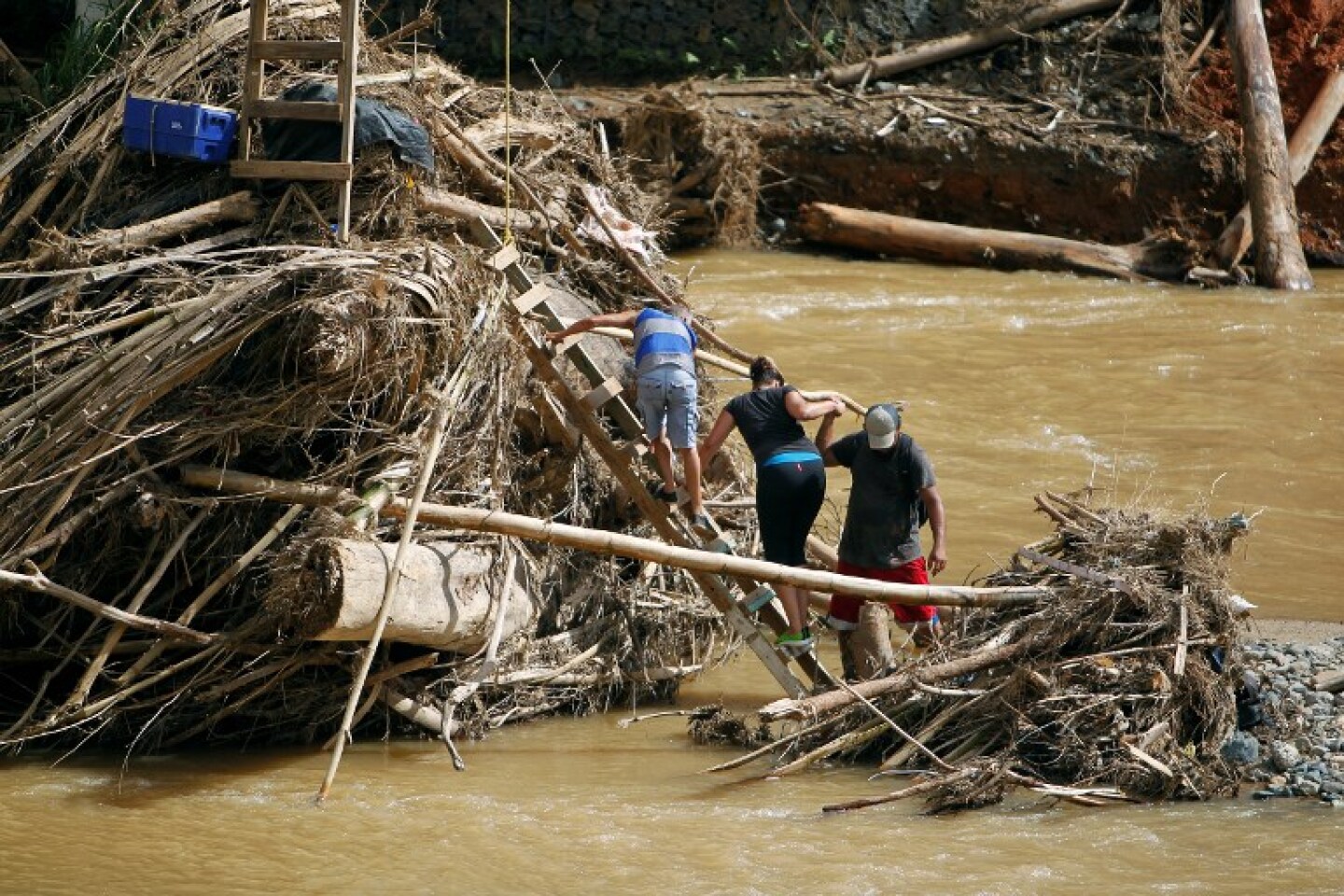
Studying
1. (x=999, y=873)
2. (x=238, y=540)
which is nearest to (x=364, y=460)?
(x=238, y=540)

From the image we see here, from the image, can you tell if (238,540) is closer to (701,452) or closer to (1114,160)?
(701,452)

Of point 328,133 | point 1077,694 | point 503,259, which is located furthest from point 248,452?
point 1077,694

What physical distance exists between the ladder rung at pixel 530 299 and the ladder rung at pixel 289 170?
3.53 ft

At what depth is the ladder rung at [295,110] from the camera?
9266 millimetres

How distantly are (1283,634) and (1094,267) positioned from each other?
9.28 meters

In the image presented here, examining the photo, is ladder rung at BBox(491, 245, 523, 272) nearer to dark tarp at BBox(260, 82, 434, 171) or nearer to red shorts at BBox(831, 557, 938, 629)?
dark tarp at BBox(260, 82, 434, 171)

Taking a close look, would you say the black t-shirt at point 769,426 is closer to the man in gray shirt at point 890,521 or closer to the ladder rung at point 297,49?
the man in gray shirt at point 890,521

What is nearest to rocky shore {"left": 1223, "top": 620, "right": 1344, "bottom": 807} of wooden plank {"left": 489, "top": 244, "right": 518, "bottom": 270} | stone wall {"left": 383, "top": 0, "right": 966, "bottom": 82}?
wooden plank {"left": 489, "top": 244, "right": 518, "bottom": 270}

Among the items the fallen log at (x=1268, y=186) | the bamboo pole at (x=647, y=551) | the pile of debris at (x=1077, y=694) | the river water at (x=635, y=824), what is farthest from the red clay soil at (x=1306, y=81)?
the bamboo pole at (x=647, y=551)

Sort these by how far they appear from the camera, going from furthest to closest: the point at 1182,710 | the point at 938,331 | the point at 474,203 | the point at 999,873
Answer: the point at 938,331, the point at 474,203, the point at 1182,710, the point at 999,873

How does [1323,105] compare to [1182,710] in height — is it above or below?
above

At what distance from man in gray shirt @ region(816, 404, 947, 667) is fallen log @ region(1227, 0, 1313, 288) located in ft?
35.6

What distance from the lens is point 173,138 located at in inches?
369

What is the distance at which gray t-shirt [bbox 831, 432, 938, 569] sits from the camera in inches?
364
